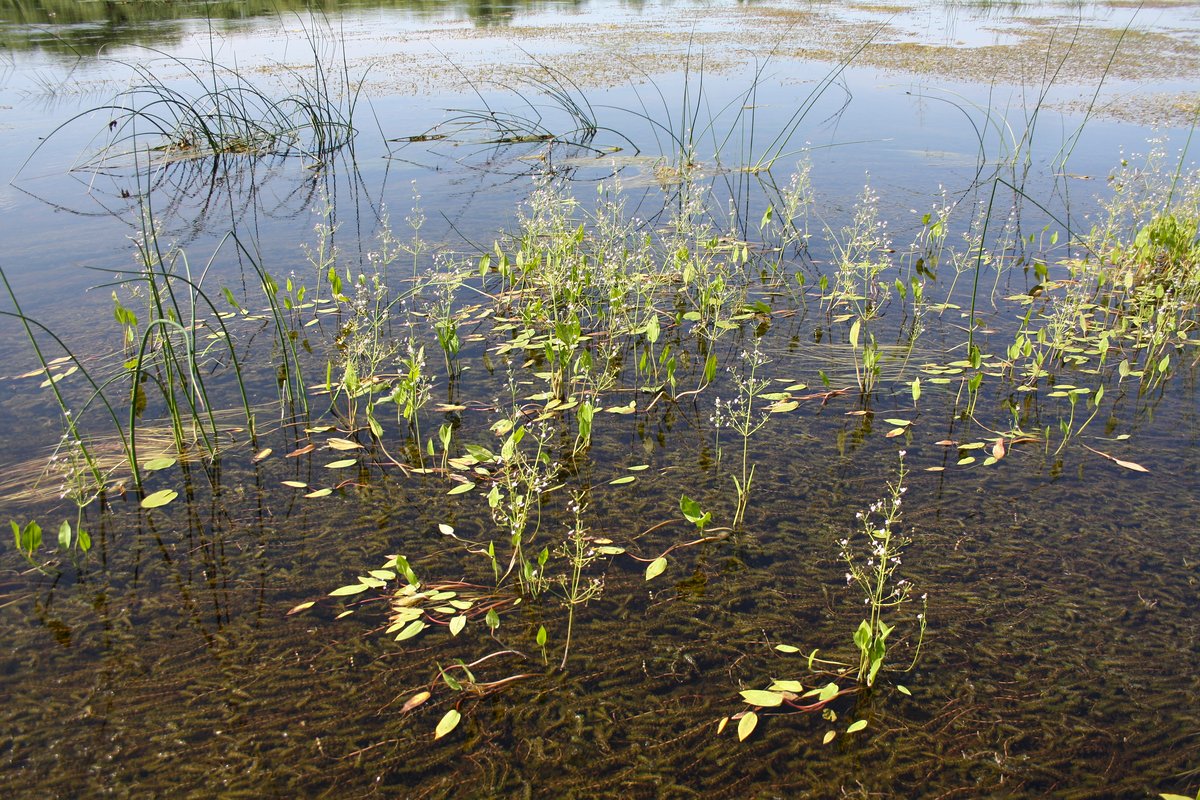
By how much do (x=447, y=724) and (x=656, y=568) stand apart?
2.70 ft

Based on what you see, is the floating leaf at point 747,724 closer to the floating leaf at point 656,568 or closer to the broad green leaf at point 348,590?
the floating leaf at point 656,568

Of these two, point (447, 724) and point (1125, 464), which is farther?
point (1125, 464)

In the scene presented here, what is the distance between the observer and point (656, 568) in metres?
2.68

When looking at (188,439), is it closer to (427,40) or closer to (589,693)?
(589,693)

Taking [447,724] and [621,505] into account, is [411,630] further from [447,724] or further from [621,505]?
[621,505]

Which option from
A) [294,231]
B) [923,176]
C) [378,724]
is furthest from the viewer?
[923,176]

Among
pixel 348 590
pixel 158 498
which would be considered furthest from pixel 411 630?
pixel 158 498

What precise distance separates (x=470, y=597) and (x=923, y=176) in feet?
17.7

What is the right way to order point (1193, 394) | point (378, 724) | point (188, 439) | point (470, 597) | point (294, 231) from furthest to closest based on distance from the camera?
point (294, 231) → point (1193, 394) → point (188, 439) → point (470, 597) → point (378, 724)

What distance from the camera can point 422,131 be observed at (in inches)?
328

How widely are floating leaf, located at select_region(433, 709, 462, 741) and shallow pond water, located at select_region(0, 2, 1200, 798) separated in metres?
0.02

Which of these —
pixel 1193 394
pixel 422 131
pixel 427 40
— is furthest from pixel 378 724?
pixel 427 40

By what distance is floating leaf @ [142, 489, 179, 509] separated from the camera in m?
3.01

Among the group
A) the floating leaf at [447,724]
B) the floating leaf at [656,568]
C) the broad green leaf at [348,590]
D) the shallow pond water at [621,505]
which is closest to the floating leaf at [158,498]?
the shallow pond water at [621,505]
